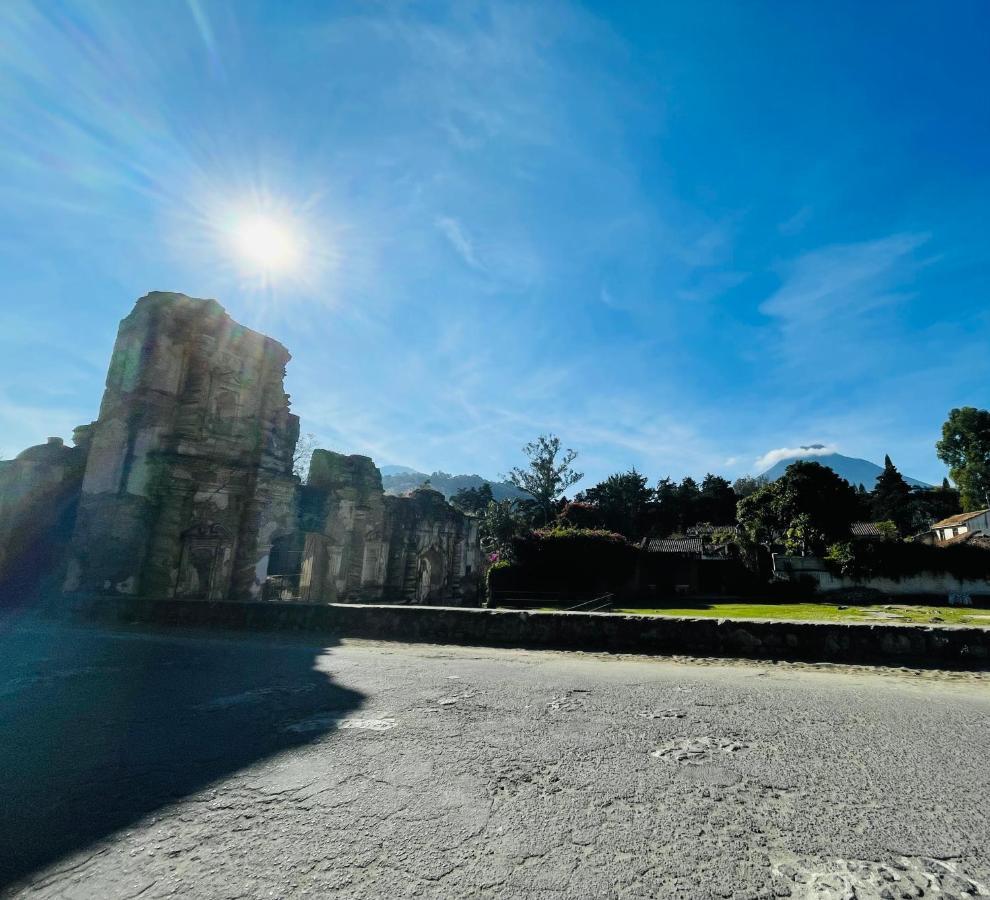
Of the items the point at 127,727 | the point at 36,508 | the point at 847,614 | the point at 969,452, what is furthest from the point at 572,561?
the point at 969,452

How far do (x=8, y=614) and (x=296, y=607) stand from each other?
9.60m

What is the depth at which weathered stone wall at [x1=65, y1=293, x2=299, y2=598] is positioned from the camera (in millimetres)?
14852

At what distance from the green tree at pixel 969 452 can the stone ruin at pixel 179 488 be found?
58857mm

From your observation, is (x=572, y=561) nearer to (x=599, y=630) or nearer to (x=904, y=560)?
(x=904, y=560)

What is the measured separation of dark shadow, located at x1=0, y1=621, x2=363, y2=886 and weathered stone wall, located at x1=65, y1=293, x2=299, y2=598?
811cm

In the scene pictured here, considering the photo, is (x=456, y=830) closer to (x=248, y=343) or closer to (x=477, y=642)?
(x=477, y=642)

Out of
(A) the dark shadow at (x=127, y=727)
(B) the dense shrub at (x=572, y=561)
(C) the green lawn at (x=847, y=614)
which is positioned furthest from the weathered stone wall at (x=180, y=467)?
(B) the dense shrub at (x=572, y=561)

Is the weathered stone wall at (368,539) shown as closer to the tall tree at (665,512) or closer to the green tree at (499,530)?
the green tree at (499,530)

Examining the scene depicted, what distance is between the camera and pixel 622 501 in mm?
57469

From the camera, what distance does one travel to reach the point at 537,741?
11.8 feet

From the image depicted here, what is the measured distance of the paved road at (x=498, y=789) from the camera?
6.93ft

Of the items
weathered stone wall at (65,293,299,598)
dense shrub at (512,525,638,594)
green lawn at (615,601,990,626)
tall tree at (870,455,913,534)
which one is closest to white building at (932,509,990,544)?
tall tree at (870,455,913,534)

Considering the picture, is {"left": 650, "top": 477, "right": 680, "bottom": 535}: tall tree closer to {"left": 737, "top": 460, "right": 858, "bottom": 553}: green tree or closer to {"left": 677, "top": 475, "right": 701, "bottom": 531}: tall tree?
{"left": 677, "top": 475, "right": 701, "bottom": 531}: tall tree

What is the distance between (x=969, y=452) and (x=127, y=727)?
67.8 metres
